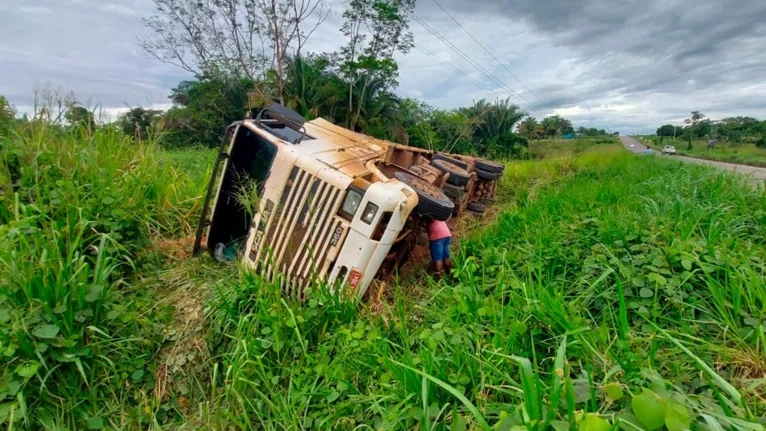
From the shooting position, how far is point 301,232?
2.58 meters

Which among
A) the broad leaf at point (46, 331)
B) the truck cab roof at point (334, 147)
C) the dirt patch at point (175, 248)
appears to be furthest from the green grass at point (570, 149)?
the broad leaf at point (46, 331)

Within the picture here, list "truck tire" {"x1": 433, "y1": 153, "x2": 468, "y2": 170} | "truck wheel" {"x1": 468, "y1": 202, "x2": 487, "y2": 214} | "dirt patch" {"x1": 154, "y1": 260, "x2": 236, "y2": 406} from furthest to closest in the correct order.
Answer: "truck wheel" {"x1": 468, "y1": 202, "x2": 487, "y2": 214} < "truck tire" {"x1": 433, "y1": 153, "x2": 468, "y2": 170} < "dirt patch" {"x1": 154, "y1": 260, "x2": 236, "y2": 406}

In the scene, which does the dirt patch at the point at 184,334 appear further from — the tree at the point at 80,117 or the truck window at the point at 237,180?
the tree at the point at 80,117

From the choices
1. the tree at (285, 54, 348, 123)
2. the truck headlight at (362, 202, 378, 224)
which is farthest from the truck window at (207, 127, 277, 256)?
the tree at (285, 54, 348, 123)

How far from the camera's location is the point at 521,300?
2.10 metres

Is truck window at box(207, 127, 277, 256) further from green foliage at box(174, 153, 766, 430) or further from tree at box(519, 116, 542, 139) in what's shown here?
tree at box(519, 116, 542, 139)

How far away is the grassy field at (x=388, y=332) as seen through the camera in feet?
4.85

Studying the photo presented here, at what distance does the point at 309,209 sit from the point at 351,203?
0.31 meters

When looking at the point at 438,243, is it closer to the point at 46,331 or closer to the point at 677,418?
the point at 677,418

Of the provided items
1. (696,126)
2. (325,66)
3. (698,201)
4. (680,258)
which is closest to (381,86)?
(325,66)

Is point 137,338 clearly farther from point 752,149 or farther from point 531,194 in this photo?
point 752,149

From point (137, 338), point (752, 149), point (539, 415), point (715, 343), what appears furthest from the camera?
point (752, 149)

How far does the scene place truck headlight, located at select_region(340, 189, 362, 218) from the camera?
2441 mm

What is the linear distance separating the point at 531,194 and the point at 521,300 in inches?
160
